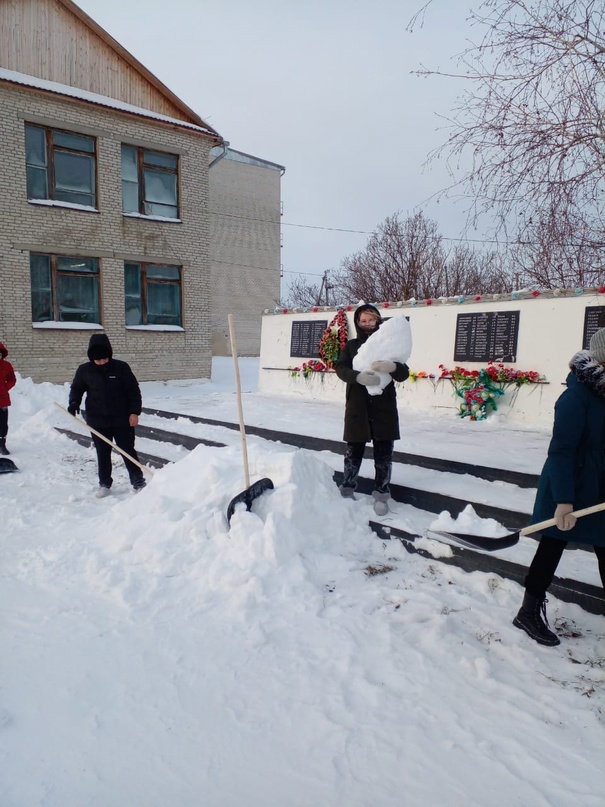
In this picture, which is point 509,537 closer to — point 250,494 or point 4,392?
point 250,494

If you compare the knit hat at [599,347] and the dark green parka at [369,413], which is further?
the dark green parka at [369,413]

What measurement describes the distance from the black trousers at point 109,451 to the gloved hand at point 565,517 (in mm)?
4406

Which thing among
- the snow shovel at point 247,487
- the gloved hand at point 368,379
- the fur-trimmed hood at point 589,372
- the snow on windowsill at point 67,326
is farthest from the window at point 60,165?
the fur-trimmed hood at point 589,372

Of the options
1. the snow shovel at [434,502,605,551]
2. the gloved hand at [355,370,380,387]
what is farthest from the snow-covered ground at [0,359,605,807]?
the gloved hand at [355,370,380,387]

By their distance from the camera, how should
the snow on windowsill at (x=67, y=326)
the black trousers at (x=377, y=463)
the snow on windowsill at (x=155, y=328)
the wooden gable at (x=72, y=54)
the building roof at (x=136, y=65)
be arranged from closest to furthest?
the black trousers at (x=377, y=463) < the wooden gable at (x=72, y=54) < the snow on windowsill at (x=67, y=326) < the building roof at (x=136, y=65) < the snow on windowsill at (x=155, y=328)

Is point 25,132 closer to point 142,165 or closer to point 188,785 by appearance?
point 142,165

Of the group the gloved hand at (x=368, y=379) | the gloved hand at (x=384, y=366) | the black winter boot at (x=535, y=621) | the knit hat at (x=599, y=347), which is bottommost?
the black winter boot at (x=535, y=621)

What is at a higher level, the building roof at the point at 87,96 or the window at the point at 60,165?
the building roof at the point at 87,96

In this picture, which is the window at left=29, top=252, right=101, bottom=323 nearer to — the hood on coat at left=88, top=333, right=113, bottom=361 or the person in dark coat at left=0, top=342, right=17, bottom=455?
the person in dark coat at left=0, top=342, right=17, bottom=455

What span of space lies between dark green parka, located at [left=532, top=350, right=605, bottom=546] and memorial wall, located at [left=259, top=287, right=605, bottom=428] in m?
5.00

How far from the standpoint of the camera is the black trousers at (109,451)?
5891 mm

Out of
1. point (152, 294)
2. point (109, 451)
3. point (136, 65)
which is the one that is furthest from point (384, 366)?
point (136, 65)

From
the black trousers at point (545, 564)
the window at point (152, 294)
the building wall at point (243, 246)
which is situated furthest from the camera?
the building wall at point (243, 246)

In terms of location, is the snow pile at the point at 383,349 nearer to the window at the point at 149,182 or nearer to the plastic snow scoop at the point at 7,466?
the plastic snow scoop at the point at 7,466
